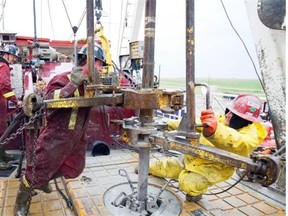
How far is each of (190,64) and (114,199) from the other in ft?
4.98

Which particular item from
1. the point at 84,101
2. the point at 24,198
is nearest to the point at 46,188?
the point at 24,198

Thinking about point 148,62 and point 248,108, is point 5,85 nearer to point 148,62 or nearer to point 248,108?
point 148,62

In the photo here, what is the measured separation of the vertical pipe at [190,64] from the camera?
1883mm

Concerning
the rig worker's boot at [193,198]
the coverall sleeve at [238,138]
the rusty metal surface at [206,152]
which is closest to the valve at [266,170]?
the rusty metal surface at [206,152]

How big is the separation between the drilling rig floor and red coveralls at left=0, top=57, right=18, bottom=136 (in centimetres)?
91

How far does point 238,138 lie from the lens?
2.32m

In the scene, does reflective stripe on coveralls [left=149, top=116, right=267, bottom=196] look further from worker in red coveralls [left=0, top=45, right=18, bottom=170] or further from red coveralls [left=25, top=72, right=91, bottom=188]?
worker in red coveralls [left=0, top=45, right=18, bottom=170]

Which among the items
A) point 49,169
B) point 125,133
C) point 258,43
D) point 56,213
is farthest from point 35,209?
point 258,43

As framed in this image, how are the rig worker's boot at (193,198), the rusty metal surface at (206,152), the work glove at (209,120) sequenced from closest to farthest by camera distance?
the rusty metal surface at (206,152), the work glove at (209,120), the rig worker's boot at (193,198)

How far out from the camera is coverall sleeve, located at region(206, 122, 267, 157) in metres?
2.21

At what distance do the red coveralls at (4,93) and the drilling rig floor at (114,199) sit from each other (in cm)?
91

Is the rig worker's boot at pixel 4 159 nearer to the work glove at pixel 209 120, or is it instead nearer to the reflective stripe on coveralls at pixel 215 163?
the reflective stripe on coveralls at pixel 215 163

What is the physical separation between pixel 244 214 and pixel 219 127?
3.00 feet

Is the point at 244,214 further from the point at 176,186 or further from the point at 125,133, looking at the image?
the point at 125,133
